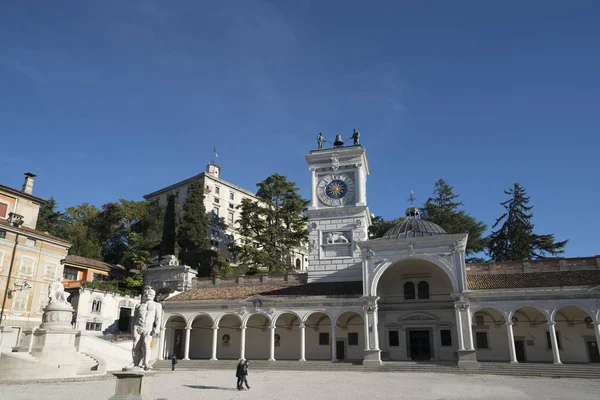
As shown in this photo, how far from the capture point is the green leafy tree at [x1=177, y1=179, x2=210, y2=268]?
48469 millimetres

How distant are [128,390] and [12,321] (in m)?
25.4

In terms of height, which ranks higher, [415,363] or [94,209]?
[94,209]

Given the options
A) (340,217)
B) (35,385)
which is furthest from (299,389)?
(340,217)

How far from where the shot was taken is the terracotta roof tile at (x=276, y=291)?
32.3m

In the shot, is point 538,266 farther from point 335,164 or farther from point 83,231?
point 83,231

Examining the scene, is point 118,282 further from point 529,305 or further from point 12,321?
point 529,305

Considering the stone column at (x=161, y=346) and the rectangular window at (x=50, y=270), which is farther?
the rectangular window at (x=50, y=270)

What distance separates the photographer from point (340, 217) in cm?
3597

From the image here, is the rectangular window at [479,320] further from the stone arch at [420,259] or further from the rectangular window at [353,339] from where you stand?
the rectangular window at [353,339]

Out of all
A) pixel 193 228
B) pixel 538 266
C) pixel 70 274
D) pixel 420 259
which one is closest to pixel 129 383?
pixel 420 259

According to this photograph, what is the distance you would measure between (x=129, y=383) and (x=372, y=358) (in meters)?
20.4

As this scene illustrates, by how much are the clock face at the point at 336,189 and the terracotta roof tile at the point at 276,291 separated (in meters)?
6.75

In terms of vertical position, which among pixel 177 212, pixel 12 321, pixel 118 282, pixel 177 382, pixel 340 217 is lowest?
pixel 177 382

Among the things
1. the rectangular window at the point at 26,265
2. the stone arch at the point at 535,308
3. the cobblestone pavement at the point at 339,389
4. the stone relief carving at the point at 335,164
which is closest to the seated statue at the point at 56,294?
the cobblestone pavement at the point at 339,389
